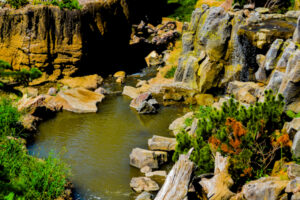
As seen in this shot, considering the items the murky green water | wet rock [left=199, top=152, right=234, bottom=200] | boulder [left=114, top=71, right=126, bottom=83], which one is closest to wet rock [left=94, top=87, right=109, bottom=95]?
the murky green water

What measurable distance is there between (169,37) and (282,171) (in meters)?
26.8

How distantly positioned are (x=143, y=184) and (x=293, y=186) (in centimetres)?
660

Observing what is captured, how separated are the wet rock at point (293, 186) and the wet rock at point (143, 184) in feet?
20.0

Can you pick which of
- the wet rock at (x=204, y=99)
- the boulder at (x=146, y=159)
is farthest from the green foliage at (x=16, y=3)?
the boulder at (x=146, y=159)

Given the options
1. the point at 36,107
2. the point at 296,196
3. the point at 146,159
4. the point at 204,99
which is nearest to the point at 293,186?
the point at 296,196

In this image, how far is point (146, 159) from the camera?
49.0 ft

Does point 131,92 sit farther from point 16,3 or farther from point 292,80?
point 292,80

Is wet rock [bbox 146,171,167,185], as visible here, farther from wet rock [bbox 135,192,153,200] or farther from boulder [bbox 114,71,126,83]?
boulder [bbox 114,71,126,83]

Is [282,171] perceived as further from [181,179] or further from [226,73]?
[226,73]

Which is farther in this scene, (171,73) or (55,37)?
(171,73)

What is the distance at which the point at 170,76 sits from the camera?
2828cm

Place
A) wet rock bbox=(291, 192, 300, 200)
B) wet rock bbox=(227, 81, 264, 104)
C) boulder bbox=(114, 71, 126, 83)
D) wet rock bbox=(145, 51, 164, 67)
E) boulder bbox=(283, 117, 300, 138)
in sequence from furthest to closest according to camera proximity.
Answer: wet rock bbox=(145, 51, 164, 67) → boulder bbox=(114, 71, 126, 83) → wet rock bbox=(227, 81, 264, 104) → boulder bbox=(283, 117, 300, 138) → wet rock bbox=(291, 192, 300, 200)

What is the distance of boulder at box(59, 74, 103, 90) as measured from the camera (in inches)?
1042

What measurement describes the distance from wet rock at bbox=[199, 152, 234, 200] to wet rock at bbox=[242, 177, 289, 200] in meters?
0.68
